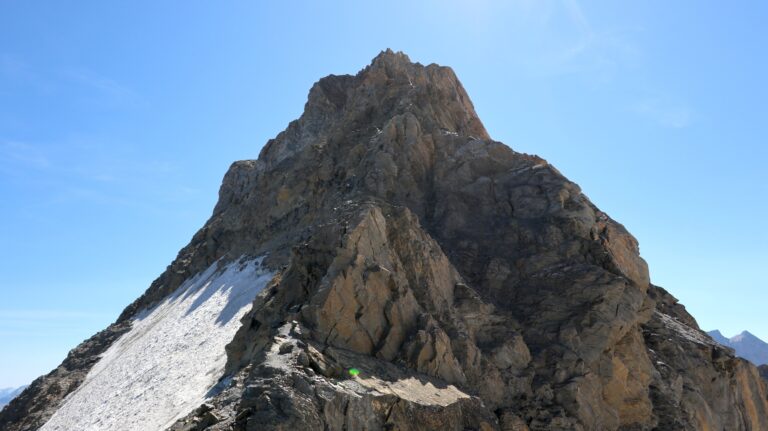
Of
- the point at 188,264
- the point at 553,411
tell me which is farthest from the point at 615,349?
the point at 188,264

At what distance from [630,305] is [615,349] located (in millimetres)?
2166

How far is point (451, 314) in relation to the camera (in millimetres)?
25688

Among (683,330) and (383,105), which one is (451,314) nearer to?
(683,330)

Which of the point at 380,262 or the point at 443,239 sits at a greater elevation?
the point at 443,239

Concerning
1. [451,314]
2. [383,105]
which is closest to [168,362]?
A: [451,314]

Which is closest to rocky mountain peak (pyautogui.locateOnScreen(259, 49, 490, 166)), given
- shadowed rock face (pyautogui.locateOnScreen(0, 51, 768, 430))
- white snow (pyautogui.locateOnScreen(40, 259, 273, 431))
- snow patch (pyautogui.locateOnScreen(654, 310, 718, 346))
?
shadowed rock face (pyautogui.locateOnScreen(0, 51, 768, 430))

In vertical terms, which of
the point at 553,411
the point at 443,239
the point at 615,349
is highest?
the point at 443,239

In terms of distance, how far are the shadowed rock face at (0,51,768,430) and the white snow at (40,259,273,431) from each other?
2.43 m

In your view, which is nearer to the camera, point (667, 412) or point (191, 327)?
point (667, 412)

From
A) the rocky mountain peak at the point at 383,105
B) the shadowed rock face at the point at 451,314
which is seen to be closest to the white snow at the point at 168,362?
the shadowed rock face at the point at 451,314

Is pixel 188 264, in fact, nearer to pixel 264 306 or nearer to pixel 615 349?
pixel 264 306

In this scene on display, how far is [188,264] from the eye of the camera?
5531 cm

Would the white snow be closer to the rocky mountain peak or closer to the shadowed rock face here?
the shadowed rock face

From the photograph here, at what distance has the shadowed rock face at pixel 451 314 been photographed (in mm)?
→ 18672
